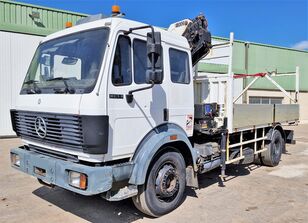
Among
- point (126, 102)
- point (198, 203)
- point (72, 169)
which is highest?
point (126, 102)

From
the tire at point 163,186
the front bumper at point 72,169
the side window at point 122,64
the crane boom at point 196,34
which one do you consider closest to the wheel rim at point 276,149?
the crane boom at point 196,34

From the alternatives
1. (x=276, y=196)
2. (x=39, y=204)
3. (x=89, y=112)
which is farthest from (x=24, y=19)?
(x=276, y=196)

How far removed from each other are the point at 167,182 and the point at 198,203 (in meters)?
0.87

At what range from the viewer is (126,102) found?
12.7 feet

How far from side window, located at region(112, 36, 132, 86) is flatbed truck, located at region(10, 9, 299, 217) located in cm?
1

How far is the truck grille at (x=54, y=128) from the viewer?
3.63 metres

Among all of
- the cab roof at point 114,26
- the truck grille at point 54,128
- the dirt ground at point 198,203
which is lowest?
the dirt ground at point 198,203

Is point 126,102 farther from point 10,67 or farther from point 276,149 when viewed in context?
point 10,67

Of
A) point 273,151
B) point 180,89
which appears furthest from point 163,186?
point 273,151

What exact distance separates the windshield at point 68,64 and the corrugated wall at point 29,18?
826 centimetres

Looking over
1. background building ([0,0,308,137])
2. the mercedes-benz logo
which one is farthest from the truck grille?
background building ([0,0,308,137])

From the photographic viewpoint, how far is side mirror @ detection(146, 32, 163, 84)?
358 cm

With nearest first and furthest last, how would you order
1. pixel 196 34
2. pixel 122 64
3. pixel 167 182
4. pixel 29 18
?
pixel 122 64 → pixel 167 182 → pixel 196 34 → pixel 29 18

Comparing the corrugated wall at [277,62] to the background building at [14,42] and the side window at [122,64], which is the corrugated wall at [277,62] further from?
the side window at [122,64]
